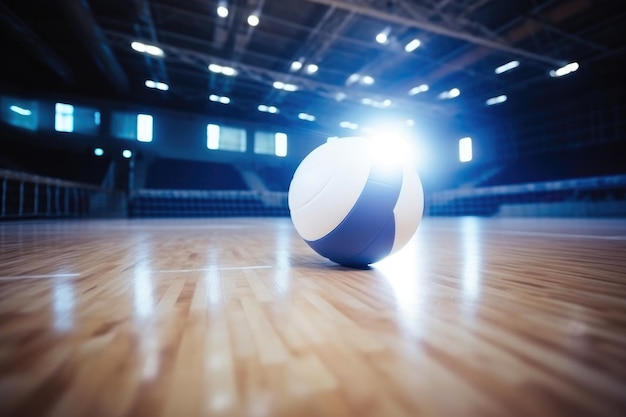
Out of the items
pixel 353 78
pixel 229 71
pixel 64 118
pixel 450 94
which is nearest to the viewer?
pixel 229 71

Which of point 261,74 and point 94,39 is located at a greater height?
point 261,74

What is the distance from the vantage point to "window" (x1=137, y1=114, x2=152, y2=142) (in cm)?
1432

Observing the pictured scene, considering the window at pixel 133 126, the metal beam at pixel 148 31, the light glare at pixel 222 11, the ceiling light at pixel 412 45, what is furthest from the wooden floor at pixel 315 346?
the window at pixel 133 126

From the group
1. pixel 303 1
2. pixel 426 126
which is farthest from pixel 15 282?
pixel 426 126

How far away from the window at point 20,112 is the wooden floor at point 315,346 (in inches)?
551

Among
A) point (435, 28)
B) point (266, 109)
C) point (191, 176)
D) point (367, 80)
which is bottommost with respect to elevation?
point (191, 176)

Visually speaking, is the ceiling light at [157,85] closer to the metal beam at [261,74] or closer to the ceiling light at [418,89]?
the metal beam at [261,74]

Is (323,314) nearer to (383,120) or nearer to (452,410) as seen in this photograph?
(452,410)

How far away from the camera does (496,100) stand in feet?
41.1

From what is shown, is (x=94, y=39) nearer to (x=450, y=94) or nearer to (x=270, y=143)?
(x=270, y=143)

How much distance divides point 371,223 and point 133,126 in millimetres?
15329

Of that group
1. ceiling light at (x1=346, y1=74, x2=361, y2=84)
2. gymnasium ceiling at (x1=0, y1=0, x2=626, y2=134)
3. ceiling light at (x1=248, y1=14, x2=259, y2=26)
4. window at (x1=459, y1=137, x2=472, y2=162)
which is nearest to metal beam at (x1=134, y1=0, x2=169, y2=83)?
gymnasium ceiling at (x1=0, y1=0, x2=626, y2=134)

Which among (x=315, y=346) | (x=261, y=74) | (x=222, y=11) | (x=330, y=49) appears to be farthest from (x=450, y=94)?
(x=315, y=346)

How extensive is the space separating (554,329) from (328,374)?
1.41 ft
